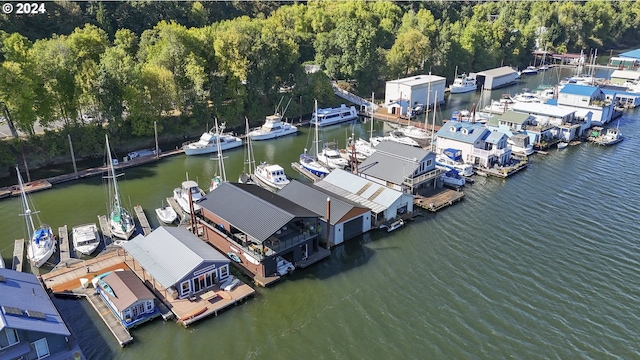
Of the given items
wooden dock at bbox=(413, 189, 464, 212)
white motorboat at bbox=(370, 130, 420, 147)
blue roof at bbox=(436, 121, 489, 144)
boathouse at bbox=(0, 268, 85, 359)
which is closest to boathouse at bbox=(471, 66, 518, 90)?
white motorboat at bbox=(370, 130, 420, 147)

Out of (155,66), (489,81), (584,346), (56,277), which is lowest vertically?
(584,346)

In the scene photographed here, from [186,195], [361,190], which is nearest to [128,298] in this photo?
[186,195]

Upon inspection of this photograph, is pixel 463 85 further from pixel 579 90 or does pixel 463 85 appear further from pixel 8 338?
pixel 8 338

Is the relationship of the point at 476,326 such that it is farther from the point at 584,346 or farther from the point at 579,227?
the point at 579,227

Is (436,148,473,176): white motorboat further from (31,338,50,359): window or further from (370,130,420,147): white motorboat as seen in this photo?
(31,338,50,359): window

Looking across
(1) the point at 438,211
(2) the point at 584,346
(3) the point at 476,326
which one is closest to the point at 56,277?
(3) the point at 476,326

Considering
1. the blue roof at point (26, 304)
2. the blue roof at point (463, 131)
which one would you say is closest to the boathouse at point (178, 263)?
the blue roof at point (26, 304)

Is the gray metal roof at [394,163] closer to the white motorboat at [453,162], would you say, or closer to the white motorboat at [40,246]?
the white motorboat at [453,162]
